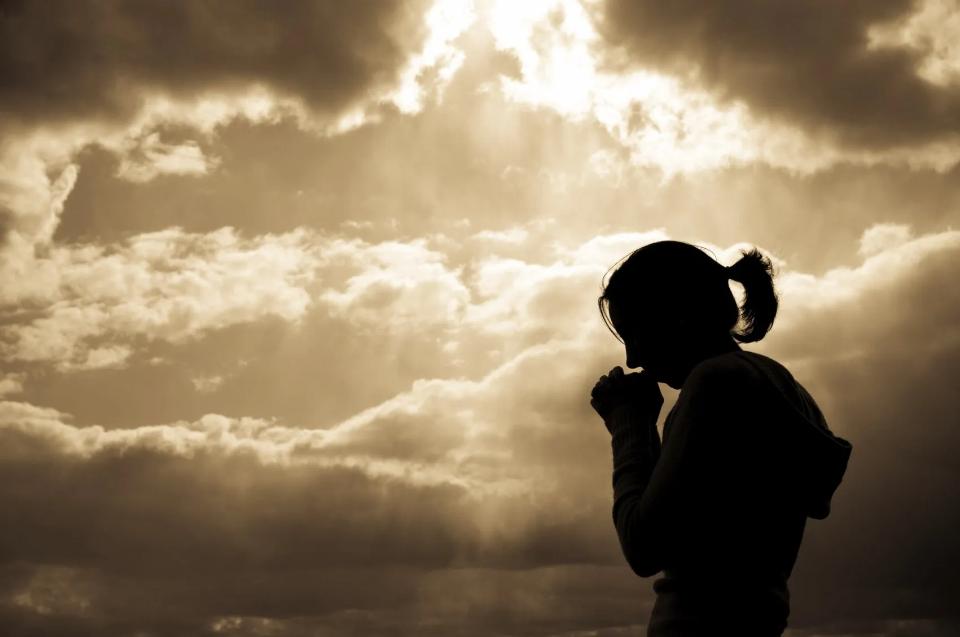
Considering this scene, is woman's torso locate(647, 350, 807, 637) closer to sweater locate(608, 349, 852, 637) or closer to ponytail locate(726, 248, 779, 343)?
sweater locate(608, 349, 852, 637)

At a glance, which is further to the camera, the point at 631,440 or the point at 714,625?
the point at 631,440

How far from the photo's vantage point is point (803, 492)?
17.1 feet

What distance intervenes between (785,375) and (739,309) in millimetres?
661

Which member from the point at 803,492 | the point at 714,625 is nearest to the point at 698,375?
the point at 803,492

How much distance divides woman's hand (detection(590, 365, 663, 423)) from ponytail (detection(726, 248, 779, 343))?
25.4 inches

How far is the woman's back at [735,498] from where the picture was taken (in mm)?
4883

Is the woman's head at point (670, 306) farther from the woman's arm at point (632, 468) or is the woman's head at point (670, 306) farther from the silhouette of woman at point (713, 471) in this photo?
the woman's arm at point (632, 468)

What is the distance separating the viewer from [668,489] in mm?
4961

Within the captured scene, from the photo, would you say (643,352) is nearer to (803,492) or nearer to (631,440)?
(631,440)

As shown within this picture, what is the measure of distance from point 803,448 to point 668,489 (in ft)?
2.71

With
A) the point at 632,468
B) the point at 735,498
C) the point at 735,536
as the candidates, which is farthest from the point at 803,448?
the point at 632,468

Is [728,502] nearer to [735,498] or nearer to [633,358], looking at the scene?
[735,498]

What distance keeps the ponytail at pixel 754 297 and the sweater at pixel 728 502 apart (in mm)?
717

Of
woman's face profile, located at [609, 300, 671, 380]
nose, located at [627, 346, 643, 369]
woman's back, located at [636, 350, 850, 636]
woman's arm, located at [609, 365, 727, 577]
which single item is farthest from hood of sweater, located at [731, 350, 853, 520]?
nose, located at [627, 346, 643, 369]
